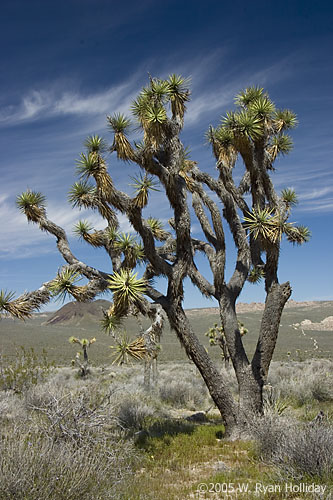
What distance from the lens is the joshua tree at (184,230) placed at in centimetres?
814

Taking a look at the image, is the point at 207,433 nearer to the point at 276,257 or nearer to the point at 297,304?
the point at 276,257

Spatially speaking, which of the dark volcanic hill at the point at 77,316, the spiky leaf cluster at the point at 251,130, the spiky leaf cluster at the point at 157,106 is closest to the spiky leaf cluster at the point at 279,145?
the spiky leaf cluster at the point at 251,130

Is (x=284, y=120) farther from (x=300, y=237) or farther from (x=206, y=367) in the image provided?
(x=206, y=367)

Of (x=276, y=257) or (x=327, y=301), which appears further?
(x=327, y=301)

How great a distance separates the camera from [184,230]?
8727 mm

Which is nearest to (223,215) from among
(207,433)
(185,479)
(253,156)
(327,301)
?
(253,156)

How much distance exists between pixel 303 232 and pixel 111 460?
26.2ft

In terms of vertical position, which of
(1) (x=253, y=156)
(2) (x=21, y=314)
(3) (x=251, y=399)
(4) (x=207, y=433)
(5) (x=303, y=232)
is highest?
(1) (x=253, y=156)

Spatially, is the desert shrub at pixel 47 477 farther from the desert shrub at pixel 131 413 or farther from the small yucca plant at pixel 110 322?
the desert shrub at pixel 131 413

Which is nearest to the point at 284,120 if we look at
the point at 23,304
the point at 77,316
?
the point at 23,304

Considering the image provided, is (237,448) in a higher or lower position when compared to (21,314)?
lower

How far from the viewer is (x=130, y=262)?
9.02 m

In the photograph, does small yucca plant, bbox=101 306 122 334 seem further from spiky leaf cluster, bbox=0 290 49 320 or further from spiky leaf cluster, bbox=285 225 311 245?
spiky leaf cluster, bbox=285 225 311 245

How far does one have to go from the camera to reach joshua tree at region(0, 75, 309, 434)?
8.14 meters
